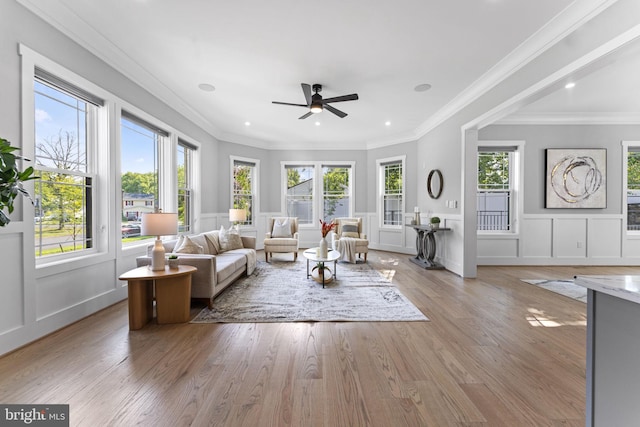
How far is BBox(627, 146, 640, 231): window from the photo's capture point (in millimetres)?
5059

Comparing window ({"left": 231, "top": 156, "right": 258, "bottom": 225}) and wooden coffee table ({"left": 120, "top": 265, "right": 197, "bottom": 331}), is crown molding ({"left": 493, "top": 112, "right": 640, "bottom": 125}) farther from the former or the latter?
wooden coffee table ({"left": 120, "top": 265, "right": 197, "bottom": 331})

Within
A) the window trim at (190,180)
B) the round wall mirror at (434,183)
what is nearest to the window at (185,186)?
the window trim at (190,180)

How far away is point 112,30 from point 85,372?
3095 mm

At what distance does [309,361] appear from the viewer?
2.01 metres

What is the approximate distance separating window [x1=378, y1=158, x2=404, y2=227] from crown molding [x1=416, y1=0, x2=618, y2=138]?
2399 mm

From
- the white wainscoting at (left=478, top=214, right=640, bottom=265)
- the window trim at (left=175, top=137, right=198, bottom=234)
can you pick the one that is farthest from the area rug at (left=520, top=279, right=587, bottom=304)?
the window trim at (left=175, top=137, right=198, bottom=234)

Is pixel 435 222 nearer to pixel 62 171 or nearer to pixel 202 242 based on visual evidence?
pixel 202 242

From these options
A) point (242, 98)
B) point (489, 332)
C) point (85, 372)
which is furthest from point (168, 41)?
point (489, 332)

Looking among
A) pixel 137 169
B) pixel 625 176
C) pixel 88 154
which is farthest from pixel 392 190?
pixel 88 154

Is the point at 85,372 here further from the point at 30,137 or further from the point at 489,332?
the point at 489,332

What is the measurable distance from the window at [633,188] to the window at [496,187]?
6.82ft

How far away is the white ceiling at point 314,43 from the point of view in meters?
2.41

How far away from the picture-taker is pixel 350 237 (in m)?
5.90

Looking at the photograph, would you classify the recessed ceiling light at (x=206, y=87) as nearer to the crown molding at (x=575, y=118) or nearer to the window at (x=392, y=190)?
the window at (x=392, y=190)
